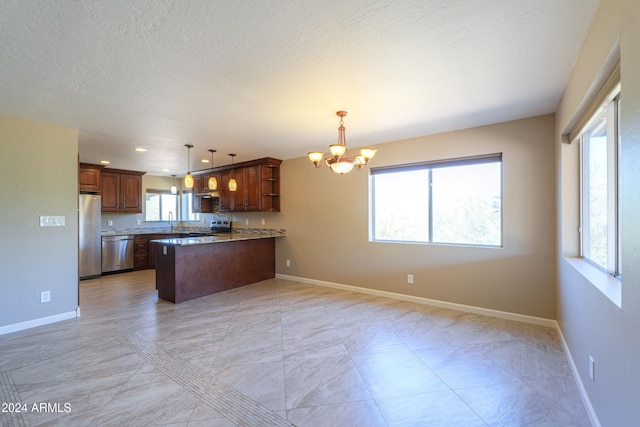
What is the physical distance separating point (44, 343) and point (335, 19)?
393cm

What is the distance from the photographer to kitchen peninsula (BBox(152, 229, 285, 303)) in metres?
4.26

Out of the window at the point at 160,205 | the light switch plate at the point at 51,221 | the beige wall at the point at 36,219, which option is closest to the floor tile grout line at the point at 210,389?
the beige wall at the point at 36,219

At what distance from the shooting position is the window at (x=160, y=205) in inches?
302

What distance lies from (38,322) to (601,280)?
538 cm

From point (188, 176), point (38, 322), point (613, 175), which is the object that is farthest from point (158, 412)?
point (613, 175)

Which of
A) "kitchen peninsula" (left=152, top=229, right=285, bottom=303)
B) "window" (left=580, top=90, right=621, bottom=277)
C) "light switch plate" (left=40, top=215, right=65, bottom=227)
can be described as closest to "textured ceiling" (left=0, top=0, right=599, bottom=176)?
"window" (left=580, top=90, right=621, bottom=277)

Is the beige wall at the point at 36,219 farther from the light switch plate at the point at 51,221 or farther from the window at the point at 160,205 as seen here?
the window at the point at 160,205

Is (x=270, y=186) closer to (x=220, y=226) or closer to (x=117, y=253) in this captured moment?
(x=220, y=226)

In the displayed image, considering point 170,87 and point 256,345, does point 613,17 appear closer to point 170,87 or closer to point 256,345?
point 170,87

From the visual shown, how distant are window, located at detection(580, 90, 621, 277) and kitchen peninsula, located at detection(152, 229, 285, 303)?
4.49m

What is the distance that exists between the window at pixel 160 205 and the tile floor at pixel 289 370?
4401 millimetres

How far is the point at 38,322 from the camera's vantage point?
11.0 feet

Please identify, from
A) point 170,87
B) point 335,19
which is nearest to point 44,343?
point 170,87

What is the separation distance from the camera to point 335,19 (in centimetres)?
166
